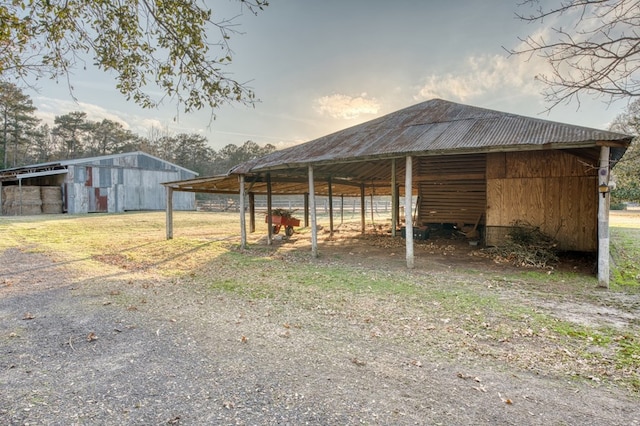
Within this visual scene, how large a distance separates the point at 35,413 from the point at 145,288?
13.3 feet

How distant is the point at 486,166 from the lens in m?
10.1

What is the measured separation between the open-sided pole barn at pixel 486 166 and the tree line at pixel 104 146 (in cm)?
3781

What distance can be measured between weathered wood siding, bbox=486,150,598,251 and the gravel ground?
712 centimetres

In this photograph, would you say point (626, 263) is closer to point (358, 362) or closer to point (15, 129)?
point (358, 362)

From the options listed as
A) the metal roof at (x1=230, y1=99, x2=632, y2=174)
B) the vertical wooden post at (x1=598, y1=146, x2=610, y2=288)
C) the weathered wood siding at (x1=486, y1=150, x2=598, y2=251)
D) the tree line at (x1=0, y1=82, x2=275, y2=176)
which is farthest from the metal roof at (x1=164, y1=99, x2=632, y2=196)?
the tree line at (x1=0, y1=82, x2=275, y2=176)

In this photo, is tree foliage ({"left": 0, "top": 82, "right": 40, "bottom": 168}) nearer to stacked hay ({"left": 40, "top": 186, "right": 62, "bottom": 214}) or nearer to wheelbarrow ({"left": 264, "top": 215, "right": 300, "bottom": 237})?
stacked hay ({"left": 40, "top": 186, "right": 62, "bottom": 214})

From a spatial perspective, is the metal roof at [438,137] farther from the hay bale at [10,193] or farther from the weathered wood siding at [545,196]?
the hay bale at [10,193]

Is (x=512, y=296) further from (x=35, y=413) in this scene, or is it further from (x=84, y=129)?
(x=84, y=129)

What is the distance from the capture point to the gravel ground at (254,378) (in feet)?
8.18

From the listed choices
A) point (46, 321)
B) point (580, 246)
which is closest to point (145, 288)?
point (46, 321)

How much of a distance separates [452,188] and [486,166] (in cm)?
201

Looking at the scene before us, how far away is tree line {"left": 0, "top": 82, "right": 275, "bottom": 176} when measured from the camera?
49.4 metres

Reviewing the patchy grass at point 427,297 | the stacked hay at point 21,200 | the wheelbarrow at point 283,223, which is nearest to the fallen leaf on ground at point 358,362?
the patchy grass at point 427,297

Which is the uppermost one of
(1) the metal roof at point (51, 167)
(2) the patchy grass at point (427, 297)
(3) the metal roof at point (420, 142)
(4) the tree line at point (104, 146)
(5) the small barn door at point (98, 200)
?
(4) the tree line at point (104, 146)
